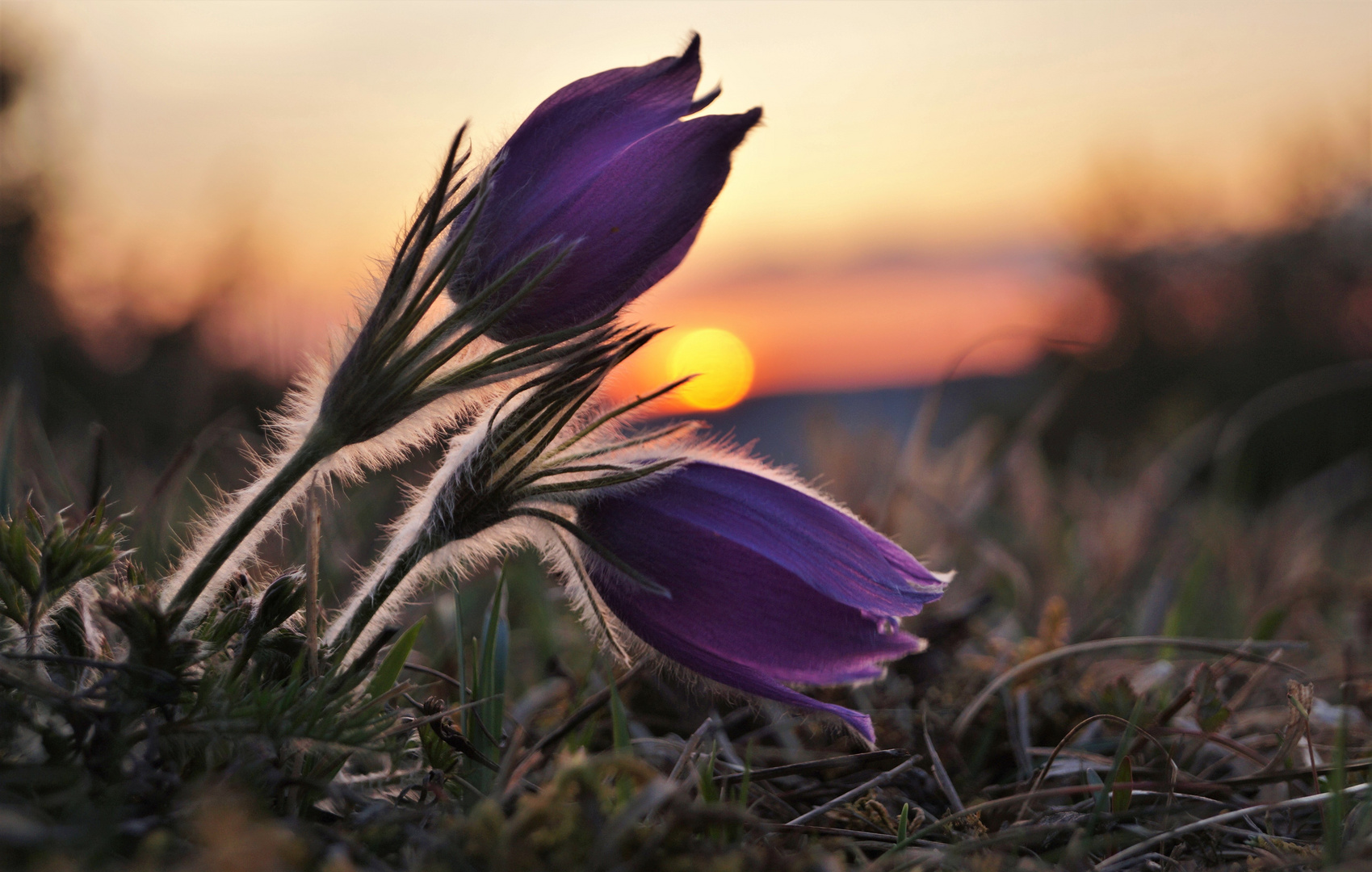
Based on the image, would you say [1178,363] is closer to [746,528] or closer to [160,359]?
[160,359]

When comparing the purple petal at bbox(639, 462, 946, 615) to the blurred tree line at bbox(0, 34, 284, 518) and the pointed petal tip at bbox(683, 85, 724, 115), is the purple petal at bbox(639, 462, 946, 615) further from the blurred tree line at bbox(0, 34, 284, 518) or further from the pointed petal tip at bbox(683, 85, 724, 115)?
the blurred tree line at bbox(0, 34, 284, 518)

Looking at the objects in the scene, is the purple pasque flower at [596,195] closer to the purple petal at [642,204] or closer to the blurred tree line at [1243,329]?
the purple petal at [642,204]

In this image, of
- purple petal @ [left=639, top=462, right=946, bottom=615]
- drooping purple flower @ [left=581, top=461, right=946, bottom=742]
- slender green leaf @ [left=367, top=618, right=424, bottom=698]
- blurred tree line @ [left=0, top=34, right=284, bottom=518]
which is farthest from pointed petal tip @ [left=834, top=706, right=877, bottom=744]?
blurred tree line @ [left=0, top=34, right=284, bottom=518]

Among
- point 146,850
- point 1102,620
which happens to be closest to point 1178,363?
point 1102,620

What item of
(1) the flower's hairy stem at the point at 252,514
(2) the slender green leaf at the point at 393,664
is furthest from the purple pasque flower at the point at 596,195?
(2) the slender green leaf at the point at 393,664

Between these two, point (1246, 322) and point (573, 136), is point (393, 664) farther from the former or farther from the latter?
point (1246, 322)

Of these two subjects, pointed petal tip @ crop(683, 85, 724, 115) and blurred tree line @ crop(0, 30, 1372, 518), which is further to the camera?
blurred tree line @ crop(0, 30, 1372, 518)
